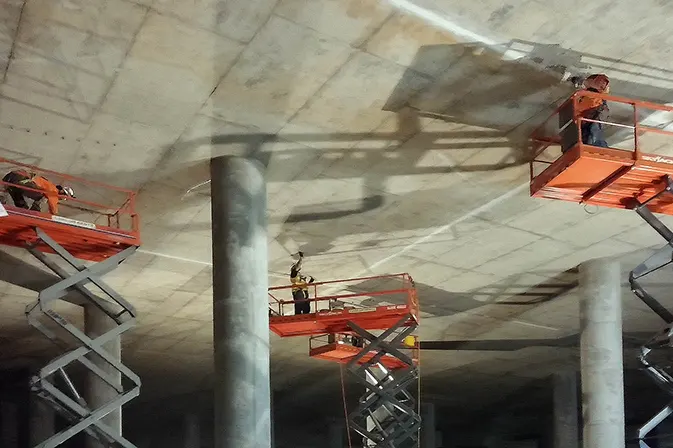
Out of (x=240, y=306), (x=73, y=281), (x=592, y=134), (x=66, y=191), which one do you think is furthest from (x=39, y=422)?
(x=592, y=134)

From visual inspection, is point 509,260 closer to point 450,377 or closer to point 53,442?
point 53,442

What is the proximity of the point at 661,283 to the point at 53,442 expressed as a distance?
2115 cm

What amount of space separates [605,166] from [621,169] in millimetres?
471

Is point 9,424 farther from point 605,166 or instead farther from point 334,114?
point 605,166

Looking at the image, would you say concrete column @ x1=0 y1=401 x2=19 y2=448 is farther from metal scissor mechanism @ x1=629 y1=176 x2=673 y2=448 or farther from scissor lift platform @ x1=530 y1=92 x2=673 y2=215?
metal scissor mechanism @ x1=629 y1=176 x2=673 y2=448

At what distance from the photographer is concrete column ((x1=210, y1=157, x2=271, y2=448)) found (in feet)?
47.6

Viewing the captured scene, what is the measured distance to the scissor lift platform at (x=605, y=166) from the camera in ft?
42.4

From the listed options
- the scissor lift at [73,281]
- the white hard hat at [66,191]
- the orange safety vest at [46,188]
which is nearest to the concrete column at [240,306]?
the scissor lift at [73,281]

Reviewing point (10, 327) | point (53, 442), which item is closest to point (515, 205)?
point (53, 442)

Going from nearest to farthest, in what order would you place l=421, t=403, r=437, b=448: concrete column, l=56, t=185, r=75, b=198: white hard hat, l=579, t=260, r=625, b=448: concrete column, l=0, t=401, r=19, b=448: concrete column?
l=56, t=185, r=75, b=198: white hard hat, l=579, t=260, r=625, b=448: concrete column, l=0, t=401, r=19, b=448: concrete column, l=421, t=403, r=437, b=448: concrete column

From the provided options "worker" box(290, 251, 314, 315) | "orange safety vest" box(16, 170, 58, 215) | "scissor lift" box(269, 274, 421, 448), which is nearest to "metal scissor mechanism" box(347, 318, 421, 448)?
"scissor lift" box(269, 274, 421, 448)

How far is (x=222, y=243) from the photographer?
1539cm

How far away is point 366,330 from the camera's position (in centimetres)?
2411

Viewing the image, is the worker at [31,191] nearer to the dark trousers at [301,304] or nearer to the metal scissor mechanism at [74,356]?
the metal scissor mechanism at [74,356]
